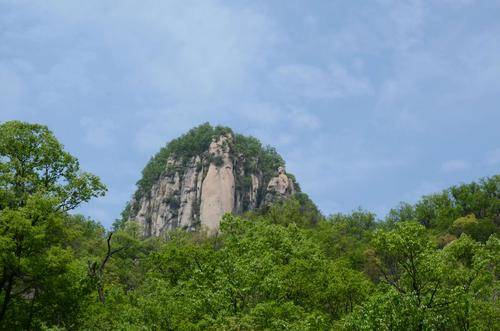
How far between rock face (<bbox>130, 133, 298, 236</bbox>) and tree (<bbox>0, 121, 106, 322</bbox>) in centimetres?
9397

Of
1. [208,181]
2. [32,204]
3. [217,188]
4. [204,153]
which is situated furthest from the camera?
[204,153]

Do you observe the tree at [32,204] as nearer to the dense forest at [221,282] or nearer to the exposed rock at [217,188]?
the dense forest at [221,282]

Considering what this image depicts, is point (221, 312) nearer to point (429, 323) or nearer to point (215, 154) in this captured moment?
point (429, 323)

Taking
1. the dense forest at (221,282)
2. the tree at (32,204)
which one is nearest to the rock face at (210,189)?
the dense forest at (221,282)

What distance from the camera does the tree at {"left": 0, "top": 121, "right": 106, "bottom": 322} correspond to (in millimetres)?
27969

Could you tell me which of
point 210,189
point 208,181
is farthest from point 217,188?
point 208,181

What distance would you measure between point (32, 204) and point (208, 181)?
104 m

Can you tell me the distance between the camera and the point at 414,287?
99.3ft

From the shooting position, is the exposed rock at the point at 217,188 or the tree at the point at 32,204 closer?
the tree at the point at 32,204

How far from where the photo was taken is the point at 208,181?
13275cm

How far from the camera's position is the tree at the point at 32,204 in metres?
28.0

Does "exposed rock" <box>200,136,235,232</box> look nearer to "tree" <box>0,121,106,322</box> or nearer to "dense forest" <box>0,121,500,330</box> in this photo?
"dense forest" <box>0,121,500,330</box>

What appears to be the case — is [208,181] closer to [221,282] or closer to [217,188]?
[217,188]

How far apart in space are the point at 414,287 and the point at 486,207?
7146 centimetres
